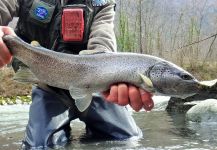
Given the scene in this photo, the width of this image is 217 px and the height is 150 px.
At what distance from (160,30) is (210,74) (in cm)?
229

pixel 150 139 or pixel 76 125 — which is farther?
pixel 76 125

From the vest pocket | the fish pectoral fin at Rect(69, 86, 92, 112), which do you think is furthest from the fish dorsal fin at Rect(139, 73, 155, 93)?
the vest pocket

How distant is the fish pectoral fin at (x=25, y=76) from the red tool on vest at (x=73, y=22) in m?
1.05

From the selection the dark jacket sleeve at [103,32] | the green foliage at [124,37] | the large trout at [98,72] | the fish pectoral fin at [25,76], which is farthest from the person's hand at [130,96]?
the green foliage at [124,37]

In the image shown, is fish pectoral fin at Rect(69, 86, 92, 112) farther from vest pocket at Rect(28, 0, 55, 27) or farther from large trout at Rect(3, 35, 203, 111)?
vest pocket at Rect(28, 0, 55, 27)

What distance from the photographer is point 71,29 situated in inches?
152

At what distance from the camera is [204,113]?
5957mm

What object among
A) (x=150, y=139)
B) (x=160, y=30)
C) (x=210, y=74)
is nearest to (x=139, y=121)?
(x=150, y=139)

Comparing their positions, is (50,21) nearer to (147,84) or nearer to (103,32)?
(103,32)

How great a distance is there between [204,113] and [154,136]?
1699 millimetres

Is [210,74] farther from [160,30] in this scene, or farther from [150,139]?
[150,139]

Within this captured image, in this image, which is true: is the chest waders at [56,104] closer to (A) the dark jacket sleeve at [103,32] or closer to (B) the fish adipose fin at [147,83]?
(A) the dark jacket sleeve at [103,32]

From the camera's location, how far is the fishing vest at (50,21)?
3.86 m

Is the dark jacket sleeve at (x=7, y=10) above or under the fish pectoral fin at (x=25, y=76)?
above
